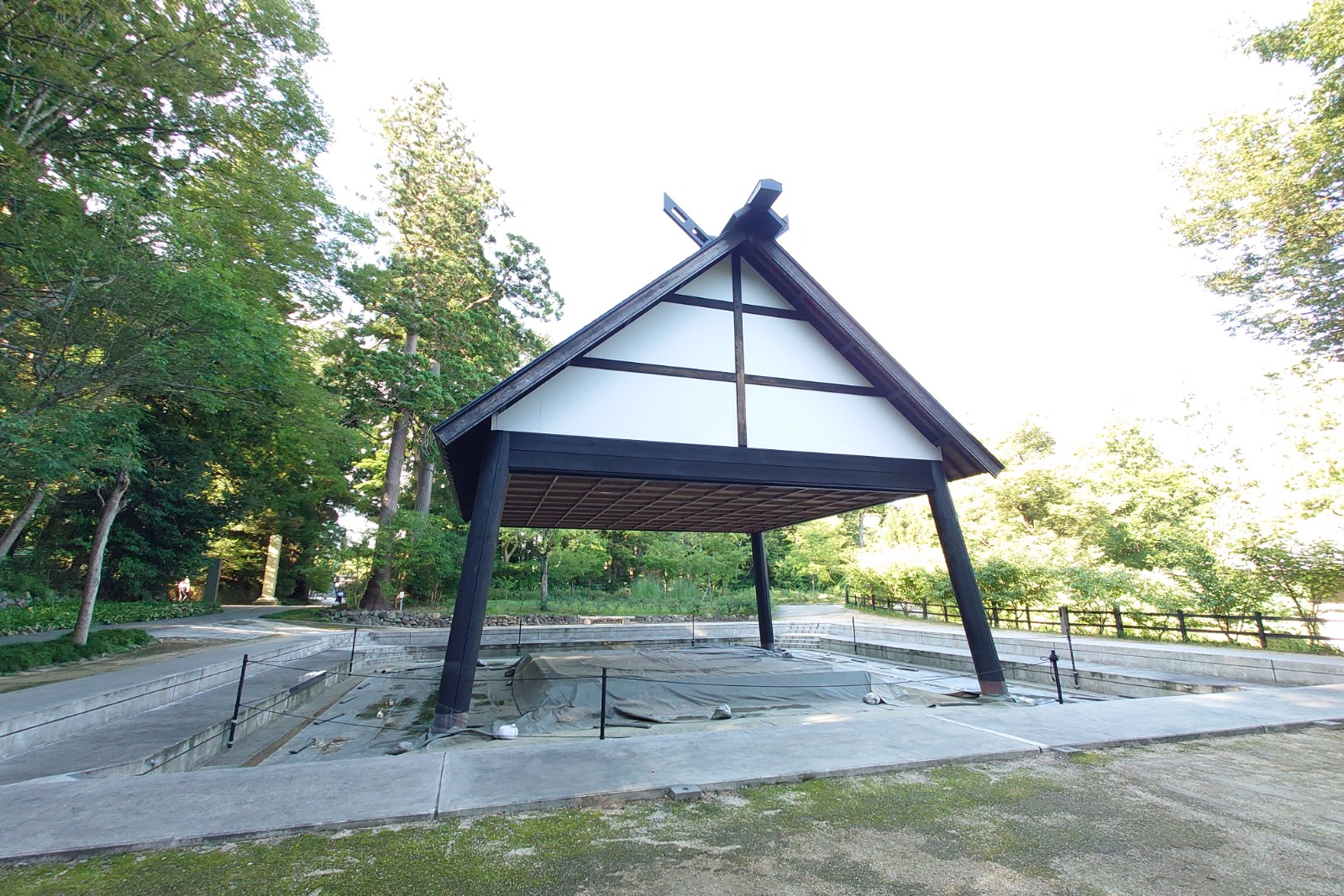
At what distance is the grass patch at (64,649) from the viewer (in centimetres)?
956

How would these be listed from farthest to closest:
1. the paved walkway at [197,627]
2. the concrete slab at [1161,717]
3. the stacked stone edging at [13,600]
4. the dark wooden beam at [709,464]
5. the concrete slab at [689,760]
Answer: the stacked stone edging at [13,600], the paved walkway at [197,627], the dark wooden beam at [709,464], the concrete slab at [1161,717], the concrete slab at [689,760]

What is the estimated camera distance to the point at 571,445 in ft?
25.0

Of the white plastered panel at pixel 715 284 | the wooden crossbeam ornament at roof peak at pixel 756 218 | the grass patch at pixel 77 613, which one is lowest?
the grass patch at pixel 77 613

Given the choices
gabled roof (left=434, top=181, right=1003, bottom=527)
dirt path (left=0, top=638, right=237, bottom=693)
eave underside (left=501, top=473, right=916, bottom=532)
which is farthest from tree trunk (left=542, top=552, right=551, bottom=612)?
gabled roof (left=434, top=181, right=1003, bottom=527)

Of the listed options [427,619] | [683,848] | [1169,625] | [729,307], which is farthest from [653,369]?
[427,619]

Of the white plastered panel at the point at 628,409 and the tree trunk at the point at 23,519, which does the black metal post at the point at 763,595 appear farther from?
the tree trunk at the point at 23,519

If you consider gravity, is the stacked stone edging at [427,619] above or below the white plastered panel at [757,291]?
below

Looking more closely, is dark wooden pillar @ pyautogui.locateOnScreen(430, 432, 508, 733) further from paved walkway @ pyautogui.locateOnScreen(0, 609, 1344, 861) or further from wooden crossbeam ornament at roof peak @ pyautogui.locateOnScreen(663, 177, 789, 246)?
wooden crossbeam ornament at roof peak @ pyautogui.locateOnScreen(663, 177, 789, 246)

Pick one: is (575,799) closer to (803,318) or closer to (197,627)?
(803,318)

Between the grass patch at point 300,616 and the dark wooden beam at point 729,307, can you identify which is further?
Result: the grass patch at point 300,616

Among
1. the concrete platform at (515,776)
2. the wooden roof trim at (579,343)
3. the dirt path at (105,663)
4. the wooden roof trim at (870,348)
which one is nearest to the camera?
the concrete platform at (515,776)

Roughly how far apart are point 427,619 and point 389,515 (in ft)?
14.9

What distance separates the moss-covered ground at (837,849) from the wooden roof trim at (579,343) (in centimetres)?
430

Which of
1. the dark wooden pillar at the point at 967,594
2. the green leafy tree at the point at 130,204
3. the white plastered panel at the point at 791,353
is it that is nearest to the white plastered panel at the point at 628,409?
the white plastered panel at the point at 791,353
